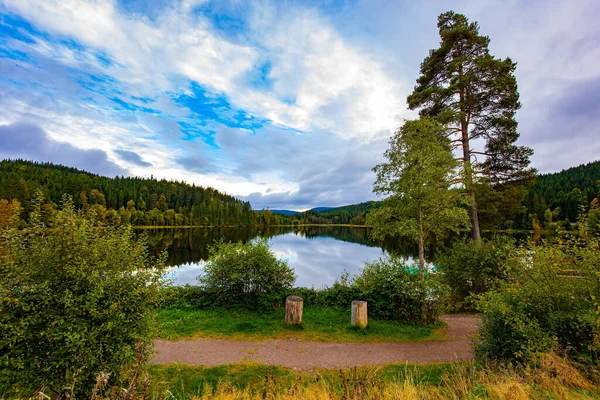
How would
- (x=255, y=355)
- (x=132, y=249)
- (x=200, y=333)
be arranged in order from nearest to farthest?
(x=132, y=249) < (x=255, y=355) < (x=200, y=333)

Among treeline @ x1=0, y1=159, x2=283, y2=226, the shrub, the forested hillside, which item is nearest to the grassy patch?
the shrub

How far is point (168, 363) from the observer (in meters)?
6.46

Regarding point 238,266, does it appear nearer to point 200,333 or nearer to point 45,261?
point 200,333

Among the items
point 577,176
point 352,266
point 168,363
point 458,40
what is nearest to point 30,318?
point 168,363

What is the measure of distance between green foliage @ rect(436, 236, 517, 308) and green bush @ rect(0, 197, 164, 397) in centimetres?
1204

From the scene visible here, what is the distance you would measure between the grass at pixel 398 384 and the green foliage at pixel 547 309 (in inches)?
18.6

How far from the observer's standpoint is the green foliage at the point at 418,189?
9.88m

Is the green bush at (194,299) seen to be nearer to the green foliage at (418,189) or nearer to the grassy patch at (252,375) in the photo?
the grassy patch at (252,375)

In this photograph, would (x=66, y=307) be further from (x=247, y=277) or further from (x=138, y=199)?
(x=138, y=199)

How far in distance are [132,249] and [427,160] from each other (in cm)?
960

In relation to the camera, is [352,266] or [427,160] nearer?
[427,160]

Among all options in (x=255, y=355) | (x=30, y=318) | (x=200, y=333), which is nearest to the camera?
(x=30, y=318)

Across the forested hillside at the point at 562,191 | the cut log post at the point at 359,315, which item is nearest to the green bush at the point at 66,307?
the cut log post at the point at 359,315

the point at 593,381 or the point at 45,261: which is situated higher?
the point at 45,261
